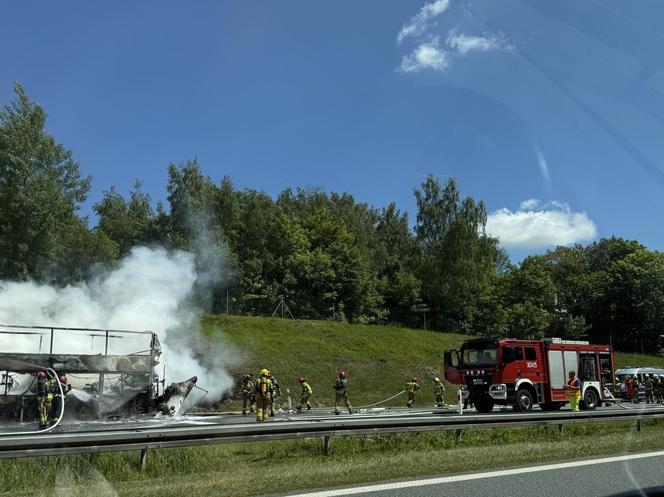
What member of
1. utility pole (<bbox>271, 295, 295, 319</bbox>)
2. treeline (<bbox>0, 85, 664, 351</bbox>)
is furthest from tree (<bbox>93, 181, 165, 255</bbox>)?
utility pole (<bbox>271, 295, 295, 319</bbox>)

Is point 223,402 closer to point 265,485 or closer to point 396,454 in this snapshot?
point 396,454

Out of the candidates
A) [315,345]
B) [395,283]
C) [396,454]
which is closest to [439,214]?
[395,283]

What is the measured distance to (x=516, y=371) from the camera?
23.0 m

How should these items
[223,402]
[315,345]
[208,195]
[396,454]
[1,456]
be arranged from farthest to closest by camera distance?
[208,195] → [315,345] → [223,402] → [396,454] → [1,456]

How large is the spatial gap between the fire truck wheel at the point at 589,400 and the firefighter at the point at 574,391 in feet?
4.34

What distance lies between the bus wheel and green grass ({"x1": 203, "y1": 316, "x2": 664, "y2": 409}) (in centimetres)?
1185

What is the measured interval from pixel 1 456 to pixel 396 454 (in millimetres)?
6719

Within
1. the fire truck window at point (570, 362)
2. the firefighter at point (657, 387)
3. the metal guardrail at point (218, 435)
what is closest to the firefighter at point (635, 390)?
the firefighter at point (657, 387)

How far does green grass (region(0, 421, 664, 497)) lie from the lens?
27.6 ft

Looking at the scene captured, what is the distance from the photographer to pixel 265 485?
822 centimetres

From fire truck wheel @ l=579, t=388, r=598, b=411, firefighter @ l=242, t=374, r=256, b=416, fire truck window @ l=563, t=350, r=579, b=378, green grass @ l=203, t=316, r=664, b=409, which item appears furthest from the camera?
green grass @ l=203, t=316, r=664, b=409

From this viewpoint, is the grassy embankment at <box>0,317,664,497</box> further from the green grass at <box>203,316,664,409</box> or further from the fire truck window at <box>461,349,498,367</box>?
the green grass at <box>203,316,664,409</box>

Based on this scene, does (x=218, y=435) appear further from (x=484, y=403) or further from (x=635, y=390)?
(x=635, y=390)

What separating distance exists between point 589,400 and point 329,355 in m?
17.0
